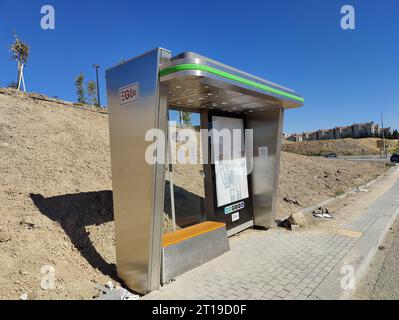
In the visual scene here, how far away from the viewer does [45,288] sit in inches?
141

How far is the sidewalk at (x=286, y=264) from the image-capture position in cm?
383

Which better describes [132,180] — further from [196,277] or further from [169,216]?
[169,216]

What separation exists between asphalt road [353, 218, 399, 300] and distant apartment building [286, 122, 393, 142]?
93883 millimetres

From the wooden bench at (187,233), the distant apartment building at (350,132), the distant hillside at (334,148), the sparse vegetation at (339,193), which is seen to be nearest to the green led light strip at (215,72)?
the wooden bench at (187,233)

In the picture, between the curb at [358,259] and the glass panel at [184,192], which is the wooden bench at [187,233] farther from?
the curb at [358,259]

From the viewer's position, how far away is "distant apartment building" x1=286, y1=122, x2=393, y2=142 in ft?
297

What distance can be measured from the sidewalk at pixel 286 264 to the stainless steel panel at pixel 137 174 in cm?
52

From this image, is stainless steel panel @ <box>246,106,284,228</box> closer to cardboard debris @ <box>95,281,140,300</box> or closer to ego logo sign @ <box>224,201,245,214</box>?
ego logo sign @ <box>224,201,245,214</box>

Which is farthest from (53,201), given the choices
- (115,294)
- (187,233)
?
(187,233)

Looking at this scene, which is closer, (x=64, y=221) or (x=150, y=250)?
(x=150, y=250)

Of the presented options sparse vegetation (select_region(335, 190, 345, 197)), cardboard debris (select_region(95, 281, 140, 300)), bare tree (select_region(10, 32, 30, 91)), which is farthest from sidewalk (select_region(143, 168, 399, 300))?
bare tree (select_region(10, 32, 30, 91))

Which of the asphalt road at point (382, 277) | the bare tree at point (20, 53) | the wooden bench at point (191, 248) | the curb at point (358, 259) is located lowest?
the asphalt road at point (382, 277)

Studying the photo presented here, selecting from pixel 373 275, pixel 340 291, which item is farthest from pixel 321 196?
pixel 340 291
